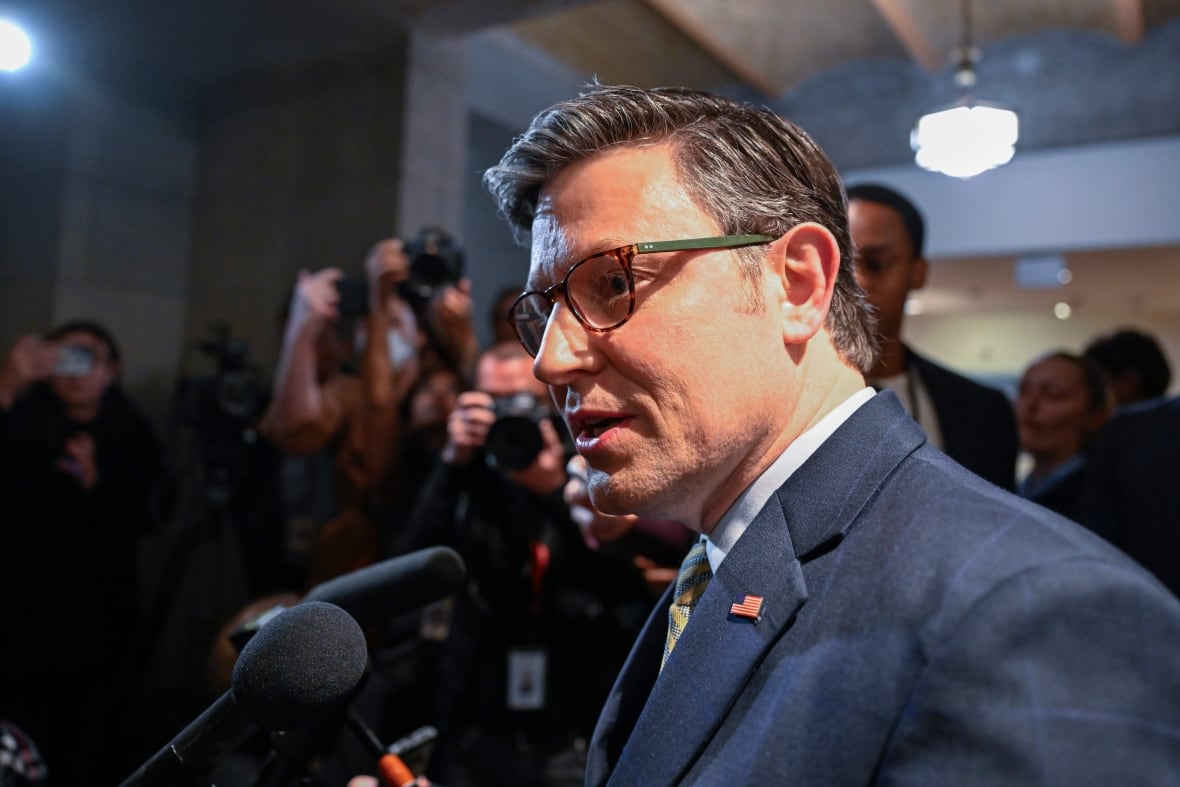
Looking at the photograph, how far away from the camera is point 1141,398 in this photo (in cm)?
338

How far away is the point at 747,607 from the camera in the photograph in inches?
29.2

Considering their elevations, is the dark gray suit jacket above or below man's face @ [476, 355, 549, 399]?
below

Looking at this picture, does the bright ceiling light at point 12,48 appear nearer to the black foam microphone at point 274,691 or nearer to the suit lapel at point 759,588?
the black foam microphone at point 274,691

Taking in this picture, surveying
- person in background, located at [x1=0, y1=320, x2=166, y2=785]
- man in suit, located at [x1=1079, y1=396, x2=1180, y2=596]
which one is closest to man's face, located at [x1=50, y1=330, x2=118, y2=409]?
person in background, located at [x1=0, y1=320, x2=166, y2=785]

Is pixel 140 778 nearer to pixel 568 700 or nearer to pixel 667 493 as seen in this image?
pixel 667 493

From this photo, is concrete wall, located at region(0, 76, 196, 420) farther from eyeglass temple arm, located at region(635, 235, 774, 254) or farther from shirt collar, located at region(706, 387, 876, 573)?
shirt collar, located at region(706, 387, 876, 573)

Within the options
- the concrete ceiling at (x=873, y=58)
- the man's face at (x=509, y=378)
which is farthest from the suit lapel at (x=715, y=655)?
the concrete ceiling at (x=873, y=58)

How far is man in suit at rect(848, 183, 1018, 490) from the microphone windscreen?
4.47 ft

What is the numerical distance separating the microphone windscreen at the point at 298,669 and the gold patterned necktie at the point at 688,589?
314mm

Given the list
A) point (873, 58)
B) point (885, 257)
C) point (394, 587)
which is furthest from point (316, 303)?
point (873, 58)

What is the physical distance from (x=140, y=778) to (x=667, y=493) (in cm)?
53

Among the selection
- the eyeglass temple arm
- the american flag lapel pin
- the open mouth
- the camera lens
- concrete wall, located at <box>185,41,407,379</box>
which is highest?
concrete wall, located at <box>185,41,407,379</box>

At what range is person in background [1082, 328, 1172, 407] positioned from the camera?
3.37 metres

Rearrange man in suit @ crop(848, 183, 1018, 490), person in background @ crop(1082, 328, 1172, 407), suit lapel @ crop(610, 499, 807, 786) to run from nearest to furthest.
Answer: suit lapel @ crop(610, 499, 807, 786) → man in suit @ crop(848, 183, 1018, 490) → person in background @ crop(1082, 328, 1172, 407)
